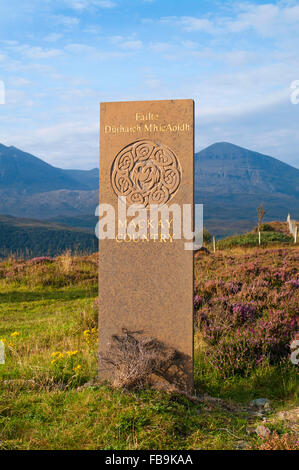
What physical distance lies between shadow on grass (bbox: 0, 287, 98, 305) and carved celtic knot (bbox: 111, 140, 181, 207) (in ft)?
25.8

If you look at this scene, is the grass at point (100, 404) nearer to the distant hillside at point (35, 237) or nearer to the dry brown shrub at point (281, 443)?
the dry brown shrub at point (281, 443)

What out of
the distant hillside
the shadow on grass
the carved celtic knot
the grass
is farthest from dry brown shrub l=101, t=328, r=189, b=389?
the distant hillside

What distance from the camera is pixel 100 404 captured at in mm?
4391

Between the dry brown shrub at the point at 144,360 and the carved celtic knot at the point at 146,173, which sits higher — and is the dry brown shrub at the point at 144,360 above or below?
below

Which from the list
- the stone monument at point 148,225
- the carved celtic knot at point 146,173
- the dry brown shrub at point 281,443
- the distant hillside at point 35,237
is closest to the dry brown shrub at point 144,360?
the stone monument at point 148,225

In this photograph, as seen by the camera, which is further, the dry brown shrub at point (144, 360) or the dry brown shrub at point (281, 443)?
the dry brown shrub at point (144, 360)

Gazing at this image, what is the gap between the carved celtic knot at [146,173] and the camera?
558cm

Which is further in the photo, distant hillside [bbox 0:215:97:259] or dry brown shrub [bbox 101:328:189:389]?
distant hillside [bbox 0:215:97:259]

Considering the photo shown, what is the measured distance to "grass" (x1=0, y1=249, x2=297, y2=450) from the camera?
13.0ft

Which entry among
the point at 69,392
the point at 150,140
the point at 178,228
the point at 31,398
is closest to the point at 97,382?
the point at 69,392

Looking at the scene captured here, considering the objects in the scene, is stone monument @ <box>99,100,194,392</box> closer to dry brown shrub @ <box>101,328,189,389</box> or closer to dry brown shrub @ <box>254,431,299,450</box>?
dry brown shrub @ <box>101,328,189,389</box>

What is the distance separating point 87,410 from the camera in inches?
169

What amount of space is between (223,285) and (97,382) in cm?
502

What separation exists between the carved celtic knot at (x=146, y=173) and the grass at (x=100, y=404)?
237cm
